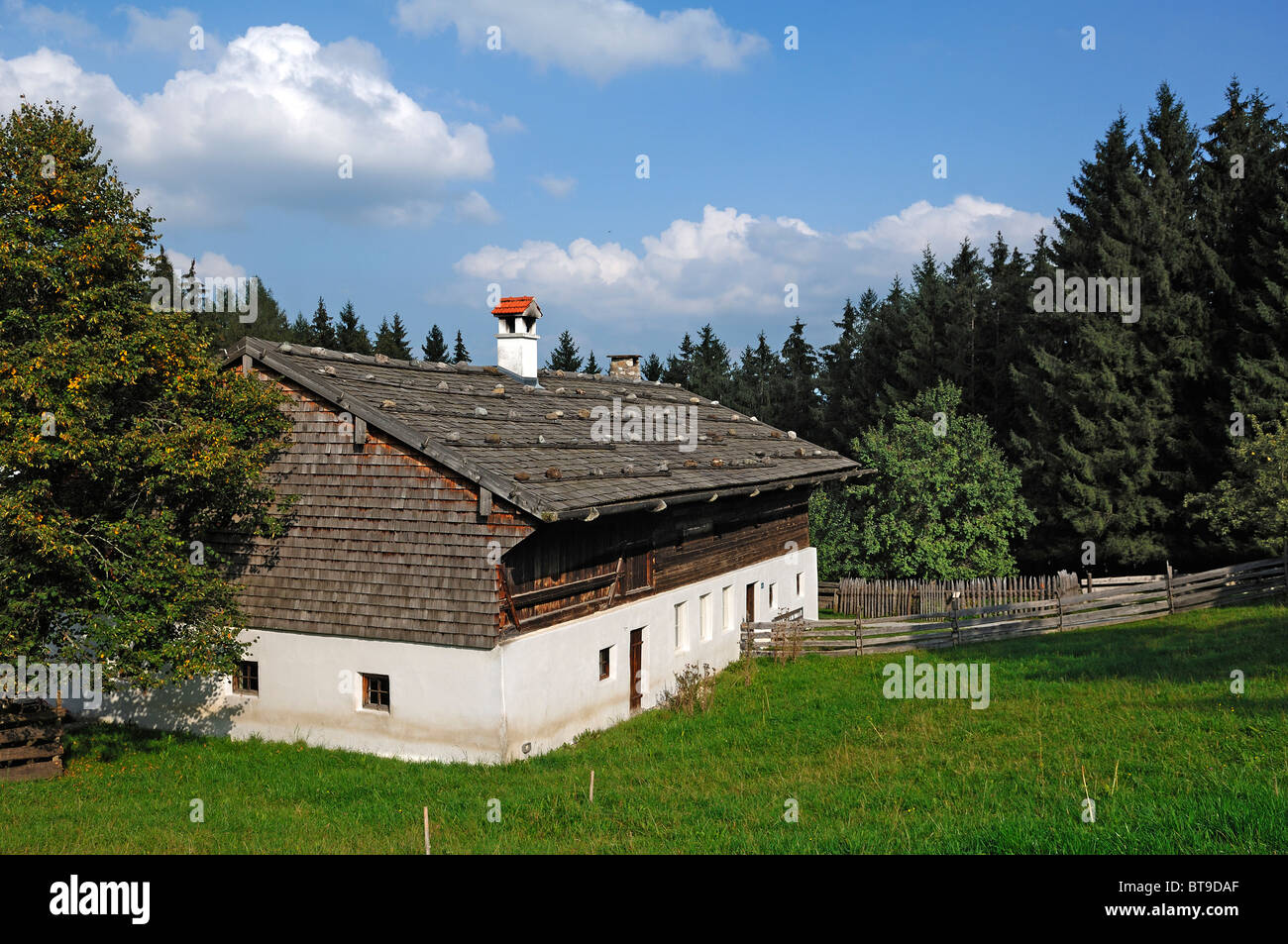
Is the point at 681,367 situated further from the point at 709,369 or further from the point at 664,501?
the point at 664,501

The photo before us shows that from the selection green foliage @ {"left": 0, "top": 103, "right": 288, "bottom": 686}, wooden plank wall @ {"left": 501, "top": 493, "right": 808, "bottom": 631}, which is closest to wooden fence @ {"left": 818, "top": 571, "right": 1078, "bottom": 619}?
wooden plank wall @ {"left": 501, "top": 493, "right": 808, "bottom": 631}

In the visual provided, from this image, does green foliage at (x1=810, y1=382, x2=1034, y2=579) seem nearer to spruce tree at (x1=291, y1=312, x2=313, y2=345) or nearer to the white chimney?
the white chimney

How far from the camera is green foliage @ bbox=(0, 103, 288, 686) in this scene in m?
11.9

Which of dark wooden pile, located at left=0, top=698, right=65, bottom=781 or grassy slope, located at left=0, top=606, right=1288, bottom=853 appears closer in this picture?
grassy slope, located at left=0, top=606, right=1288, bottom=853

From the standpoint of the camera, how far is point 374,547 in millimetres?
14938

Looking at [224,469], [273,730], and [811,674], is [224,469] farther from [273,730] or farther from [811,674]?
[811,674]

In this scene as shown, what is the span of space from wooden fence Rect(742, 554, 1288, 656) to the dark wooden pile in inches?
600

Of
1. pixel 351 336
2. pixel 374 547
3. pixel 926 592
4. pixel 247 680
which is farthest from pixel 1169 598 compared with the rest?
pixel 351 336

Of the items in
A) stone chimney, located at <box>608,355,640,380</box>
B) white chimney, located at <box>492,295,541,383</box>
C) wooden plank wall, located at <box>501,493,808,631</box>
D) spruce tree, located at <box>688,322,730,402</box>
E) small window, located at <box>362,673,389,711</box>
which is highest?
spruce tree, located at <box>688,322,730,402</box>

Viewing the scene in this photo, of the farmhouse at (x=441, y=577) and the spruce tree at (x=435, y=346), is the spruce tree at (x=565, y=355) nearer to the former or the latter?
the spruce tree at (x=435, y=346)

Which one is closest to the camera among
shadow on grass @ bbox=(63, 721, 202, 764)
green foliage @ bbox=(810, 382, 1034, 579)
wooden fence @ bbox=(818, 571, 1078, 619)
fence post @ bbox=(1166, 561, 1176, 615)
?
shadow on grass @ bbox=(63, 721, 202, 764)

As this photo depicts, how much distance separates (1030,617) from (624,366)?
17.0 meters
